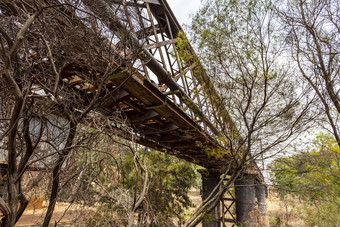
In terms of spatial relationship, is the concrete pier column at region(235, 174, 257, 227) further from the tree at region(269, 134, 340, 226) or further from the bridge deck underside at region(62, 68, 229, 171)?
the tree at region(269, 134, 340, 226)

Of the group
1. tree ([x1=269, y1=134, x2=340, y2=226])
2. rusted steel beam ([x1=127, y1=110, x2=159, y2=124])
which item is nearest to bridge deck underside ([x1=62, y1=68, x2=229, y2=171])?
rusted steel beam ([x1=127, y1=110, x2=159, y2=124])

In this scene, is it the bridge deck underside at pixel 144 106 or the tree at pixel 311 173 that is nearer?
the bridge deck underside at pixel 144 106

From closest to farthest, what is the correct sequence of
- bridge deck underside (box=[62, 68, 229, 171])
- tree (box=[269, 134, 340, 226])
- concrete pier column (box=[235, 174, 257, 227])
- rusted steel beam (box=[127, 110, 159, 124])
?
bridge deck underside (box=[62, 68, 229, 171]) < tree (box=[269, 134, 340, 226]) < rusted steel beam (box=[127, 110, 159, 124]) < concrete pier column (box=[235, 174, 257, 227])

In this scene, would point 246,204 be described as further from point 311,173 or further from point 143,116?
point 143,116

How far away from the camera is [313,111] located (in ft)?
13.3

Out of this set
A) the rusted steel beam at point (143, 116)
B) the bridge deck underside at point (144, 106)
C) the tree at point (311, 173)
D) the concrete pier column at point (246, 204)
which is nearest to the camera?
the bridge deck underside at point (144, 106)

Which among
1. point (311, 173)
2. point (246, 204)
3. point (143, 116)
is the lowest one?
point (246, 204)

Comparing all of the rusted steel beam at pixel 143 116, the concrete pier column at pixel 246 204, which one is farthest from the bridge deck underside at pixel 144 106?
the concrete pier column at pixel 246 204

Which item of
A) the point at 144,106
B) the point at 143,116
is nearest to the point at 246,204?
the point at 143,116

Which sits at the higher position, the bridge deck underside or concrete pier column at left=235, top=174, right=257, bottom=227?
the bridge deck underside

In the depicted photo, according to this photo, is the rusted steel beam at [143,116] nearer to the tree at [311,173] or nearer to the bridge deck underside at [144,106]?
the bridge deck underside at [144,106]

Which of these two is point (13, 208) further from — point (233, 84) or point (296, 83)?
point (296, 83)

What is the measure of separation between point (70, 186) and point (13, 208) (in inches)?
68.6

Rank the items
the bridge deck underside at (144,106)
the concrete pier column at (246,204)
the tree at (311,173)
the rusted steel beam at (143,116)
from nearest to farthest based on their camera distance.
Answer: the bridge deck underside at (144,106), the tree at (311,173), the rusted steel beam at (143,116), the concrete pier column at (246,204)
